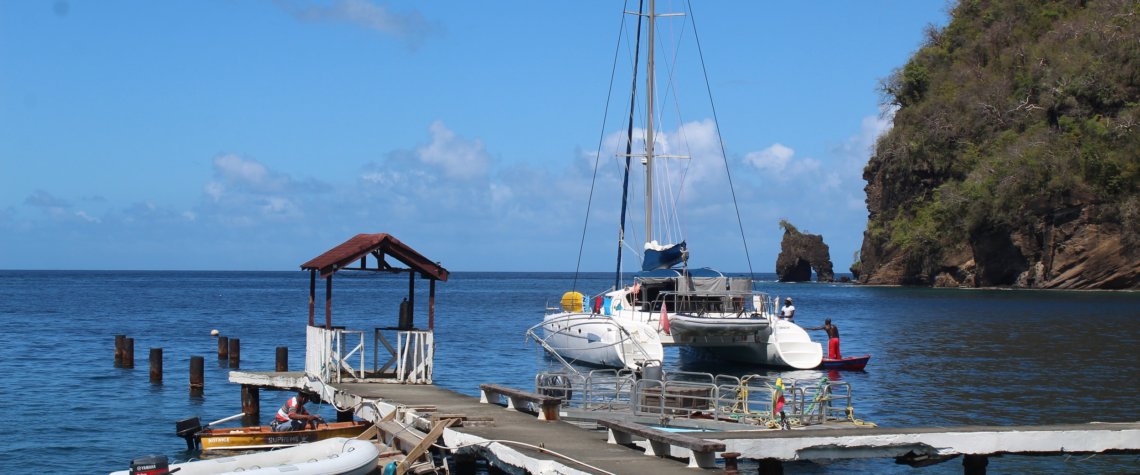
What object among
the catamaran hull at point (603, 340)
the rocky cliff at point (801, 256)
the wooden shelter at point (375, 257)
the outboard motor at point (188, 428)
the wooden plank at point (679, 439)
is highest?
the rocky cliff at point (801, 256)

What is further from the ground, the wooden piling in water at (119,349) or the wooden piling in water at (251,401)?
the wooden piling in water at (119,349)

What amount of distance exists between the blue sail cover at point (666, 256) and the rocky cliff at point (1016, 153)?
2159 inches

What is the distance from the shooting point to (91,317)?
7125 cm

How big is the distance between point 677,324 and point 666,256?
626 cm

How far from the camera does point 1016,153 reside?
3561 inches

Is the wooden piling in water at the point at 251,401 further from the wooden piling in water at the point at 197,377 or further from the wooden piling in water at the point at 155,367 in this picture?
the wooden piling in water at the point at 155,367

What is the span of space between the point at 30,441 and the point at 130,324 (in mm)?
42226

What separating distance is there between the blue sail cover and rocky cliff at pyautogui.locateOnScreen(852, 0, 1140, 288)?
5484cm

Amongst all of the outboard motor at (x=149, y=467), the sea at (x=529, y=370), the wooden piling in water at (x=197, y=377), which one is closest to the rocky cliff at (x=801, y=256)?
the sea at (x=529, y=370)

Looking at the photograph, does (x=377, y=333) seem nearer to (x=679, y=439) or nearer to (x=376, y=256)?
(x=376, y=256)

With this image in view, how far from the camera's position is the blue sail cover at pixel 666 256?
38531 millimetres

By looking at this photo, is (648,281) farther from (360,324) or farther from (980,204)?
(980,204)

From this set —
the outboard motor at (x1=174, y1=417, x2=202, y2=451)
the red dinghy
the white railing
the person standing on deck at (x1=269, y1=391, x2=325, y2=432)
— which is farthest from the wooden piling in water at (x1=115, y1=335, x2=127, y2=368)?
the red dinghy

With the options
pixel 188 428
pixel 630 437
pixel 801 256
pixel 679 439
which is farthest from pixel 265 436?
pixel 801 256
